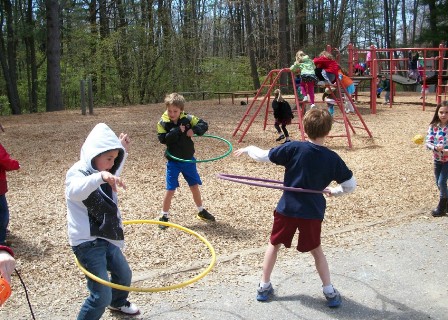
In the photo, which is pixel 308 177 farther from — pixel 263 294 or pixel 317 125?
pixel 263 294

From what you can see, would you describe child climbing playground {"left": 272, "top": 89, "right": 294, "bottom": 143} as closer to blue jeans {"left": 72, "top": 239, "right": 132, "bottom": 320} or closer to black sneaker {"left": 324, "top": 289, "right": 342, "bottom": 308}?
black sneaker {"left": 324, "top": 289, "right": 342, "bottom": 308}

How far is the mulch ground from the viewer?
4.44 m

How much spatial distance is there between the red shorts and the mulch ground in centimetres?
85

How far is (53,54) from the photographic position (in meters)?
19.1

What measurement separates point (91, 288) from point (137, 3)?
25.2 metres

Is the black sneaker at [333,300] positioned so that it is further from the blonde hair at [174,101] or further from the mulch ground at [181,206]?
the blonde hair at [174,101]

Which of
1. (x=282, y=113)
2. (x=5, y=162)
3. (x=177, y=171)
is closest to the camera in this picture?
(x=5, y=162)

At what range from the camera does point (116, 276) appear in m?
3.41

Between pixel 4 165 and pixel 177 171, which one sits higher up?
pixel 4 165

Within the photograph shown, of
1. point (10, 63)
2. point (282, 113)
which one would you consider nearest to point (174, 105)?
point (282, 113)

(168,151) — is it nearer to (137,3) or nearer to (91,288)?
(91,288)

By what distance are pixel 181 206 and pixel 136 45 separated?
19106mm

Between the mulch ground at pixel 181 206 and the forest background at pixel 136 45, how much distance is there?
1091 centimetres

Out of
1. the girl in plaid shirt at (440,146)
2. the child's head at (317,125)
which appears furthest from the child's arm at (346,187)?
the girl in plaid shirt at (440,146)
